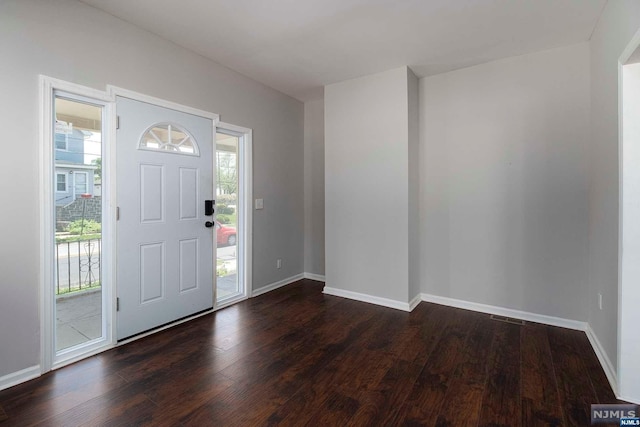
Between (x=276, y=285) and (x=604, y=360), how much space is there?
344 centimetres

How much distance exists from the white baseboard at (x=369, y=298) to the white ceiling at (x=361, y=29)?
2.73 m

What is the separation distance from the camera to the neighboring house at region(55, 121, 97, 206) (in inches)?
91.3

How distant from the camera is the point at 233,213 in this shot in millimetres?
3758

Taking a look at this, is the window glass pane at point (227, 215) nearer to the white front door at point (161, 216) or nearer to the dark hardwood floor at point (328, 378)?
the white front door at point (161, 216)

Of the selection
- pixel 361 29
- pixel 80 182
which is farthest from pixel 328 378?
pixel 361 29

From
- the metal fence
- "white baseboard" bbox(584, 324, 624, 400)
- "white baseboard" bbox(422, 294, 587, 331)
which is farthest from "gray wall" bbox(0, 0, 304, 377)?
"white baseboard" bbox(584, 324, 624, 400)

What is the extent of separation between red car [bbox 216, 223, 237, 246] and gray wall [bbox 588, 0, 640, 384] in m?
3.51

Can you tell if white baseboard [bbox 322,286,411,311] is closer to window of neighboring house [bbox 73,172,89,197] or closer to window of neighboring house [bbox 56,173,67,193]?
window of neighboring house [bbox 73,172,89,197]

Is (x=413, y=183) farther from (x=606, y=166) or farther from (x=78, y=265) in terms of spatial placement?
(x=78, y=265)

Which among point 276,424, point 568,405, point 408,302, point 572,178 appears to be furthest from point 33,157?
point 572,178

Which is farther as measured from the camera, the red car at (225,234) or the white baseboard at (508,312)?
the red car at (225,234)

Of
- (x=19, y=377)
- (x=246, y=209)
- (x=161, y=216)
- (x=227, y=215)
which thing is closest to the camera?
(x=19, y=377)

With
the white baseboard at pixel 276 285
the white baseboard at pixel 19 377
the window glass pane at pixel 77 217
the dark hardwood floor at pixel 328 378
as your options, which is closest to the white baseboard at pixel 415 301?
the dark hardwood floor at pixel 328 378

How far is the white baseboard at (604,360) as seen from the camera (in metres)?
1.98
